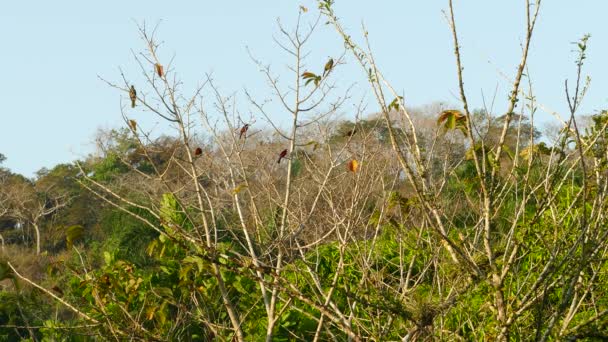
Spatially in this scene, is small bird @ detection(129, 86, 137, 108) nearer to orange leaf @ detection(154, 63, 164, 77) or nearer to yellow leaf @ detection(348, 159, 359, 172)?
orange leaf @ detection(154, 63, 164, 77)

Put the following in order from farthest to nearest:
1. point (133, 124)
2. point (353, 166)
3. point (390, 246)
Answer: point (390, 246), point (133, 124), point (353, 166)

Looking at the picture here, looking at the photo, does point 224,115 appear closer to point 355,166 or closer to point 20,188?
point 355,166

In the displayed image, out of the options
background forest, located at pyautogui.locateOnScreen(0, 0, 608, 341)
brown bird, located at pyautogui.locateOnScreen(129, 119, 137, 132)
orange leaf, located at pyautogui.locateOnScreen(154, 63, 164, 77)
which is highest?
orange leaf, located at pyautogui.locateOnScreen(154, 63, 164, 77)

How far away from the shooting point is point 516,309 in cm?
303

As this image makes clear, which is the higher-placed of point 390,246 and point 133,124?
point 133,124

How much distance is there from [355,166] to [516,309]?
64.9 inches

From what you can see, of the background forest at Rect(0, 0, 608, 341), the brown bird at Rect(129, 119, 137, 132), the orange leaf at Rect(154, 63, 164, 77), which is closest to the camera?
the background forest at Rect(0, 0, 608, 341)

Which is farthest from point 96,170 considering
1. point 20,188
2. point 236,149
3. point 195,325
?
point 236,149

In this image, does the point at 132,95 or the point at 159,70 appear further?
the point at 159,70

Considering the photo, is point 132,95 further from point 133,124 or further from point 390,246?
point 390,246

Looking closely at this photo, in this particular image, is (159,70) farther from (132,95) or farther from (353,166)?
(353,166)

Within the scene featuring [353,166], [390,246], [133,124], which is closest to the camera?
[353,166]

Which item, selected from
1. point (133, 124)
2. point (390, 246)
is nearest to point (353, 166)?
point (133, 124)

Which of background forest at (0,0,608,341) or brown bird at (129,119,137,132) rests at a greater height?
brown bird at (129,119,137,132)
